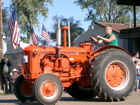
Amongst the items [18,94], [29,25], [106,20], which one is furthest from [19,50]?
[106,20]

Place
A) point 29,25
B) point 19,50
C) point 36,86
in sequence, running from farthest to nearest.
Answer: point 29,25
point 19,50
point 36,86

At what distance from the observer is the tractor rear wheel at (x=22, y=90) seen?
30.3 feet

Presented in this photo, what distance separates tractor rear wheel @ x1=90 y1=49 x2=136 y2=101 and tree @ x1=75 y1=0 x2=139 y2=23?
4245 cm

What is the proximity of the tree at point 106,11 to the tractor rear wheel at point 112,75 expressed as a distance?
139ft

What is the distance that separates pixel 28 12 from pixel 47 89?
43.4 metres

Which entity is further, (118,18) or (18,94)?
(118,18)

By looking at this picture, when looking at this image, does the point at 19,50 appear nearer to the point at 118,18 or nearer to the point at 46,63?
the point at 46,63

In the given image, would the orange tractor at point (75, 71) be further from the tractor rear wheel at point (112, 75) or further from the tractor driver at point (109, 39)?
the tractor driver at point (109, 39)

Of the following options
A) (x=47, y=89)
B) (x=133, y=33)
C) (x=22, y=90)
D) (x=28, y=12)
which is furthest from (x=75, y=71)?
(x=28, y=12)

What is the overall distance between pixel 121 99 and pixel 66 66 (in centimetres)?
158

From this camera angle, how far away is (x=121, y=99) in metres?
8.77

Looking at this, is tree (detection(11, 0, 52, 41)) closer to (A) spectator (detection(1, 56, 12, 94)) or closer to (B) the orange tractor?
(A) spectator (detection(1, 56, 12, 94))

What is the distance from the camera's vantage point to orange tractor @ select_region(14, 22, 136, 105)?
816 centimetres

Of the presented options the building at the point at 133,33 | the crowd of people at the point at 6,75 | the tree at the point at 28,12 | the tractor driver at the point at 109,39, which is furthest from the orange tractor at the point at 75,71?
the tree at the point at 28,12
